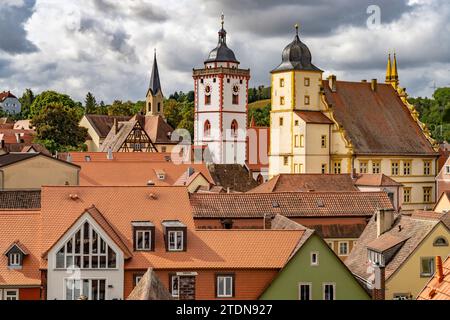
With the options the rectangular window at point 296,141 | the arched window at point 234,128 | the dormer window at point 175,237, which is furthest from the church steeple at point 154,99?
the dormer window at point 175,237

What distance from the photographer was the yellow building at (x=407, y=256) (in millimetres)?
27391

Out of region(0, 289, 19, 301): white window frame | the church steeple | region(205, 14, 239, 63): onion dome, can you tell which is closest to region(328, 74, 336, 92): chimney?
region(205, 14, 239, 63): onion dome

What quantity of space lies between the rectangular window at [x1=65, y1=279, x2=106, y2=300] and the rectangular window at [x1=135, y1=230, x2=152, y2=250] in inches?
87.0

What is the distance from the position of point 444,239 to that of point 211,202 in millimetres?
12810

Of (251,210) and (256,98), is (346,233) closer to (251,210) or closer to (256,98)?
(251,210)

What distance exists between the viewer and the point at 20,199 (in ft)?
123

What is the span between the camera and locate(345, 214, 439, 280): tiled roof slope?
91.7 feet

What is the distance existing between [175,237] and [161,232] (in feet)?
2.62

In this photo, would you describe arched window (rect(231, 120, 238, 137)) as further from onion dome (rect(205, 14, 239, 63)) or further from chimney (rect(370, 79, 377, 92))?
chimney (rect(370, 79, 377, 92))

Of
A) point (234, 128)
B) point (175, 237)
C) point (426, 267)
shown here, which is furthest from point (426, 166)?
point (175, 237)

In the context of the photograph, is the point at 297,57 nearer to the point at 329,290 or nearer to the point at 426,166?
the point at 426,166

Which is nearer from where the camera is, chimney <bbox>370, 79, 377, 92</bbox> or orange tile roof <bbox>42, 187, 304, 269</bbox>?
→ orange tile roof <bbox>42, 187, 304, 269</bbox>

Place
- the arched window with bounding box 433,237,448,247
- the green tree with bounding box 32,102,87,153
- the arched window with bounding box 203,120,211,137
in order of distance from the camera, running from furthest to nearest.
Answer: the green tree with bounding box 32,102,87,153
the arched window with bounding box 203,120,211,137
the arched window with bounding box 433,237,448,247

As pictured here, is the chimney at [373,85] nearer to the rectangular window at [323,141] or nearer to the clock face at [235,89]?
the rectangular window at [323,141]
